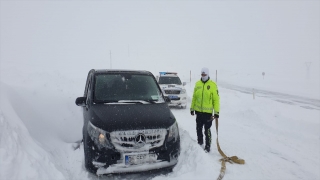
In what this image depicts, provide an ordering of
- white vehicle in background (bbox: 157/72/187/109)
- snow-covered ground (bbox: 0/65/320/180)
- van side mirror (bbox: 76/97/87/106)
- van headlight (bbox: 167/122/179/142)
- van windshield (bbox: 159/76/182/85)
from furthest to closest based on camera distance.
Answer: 1. van windshield (bbox: 159/76/182/85)
2. white vehicle in background (bbox: 157/72/187/109)
3. van side mirror (bbox: 76/97/87/106)
4. van headlight (bbox: 167/122/179/142)
5. snow-covered ground (bbox: 0/65/320/180)

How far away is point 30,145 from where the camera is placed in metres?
4.02

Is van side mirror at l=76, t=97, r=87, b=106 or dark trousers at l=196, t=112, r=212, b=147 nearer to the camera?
van side mirror at l=76, t=97, r=87, b=106

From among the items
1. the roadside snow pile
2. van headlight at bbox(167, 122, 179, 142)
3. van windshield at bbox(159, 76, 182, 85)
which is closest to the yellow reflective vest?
van headlight at bbox(167, 122, 179, 142)

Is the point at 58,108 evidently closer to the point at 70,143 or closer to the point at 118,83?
the point at 70,143

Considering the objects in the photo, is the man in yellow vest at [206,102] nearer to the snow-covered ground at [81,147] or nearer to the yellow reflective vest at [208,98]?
the yellow reflective vest at [208,98]

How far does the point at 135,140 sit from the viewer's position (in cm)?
364

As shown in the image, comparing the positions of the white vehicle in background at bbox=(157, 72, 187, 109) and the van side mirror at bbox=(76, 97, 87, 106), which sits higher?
the van side mirror at bbox=(76, 97, 87, 106)

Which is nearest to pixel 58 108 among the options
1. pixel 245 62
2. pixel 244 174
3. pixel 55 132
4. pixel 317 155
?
pixel 55 132

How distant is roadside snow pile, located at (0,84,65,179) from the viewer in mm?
3127

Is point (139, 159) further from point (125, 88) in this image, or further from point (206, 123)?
point (206, 123)

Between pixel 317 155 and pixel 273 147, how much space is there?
1074mm

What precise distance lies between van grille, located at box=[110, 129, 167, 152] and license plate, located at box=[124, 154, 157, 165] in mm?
109

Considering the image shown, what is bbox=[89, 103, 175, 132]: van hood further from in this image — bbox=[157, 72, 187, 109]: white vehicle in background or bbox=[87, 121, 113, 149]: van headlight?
bbox=[157, 72, 187, 109]: white vehicle in background

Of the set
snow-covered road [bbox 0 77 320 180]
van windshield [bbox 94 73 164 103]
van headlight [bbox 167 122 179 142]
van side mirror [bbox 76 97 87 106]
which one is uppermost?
van windshield [bbox 94 73 164 103]
